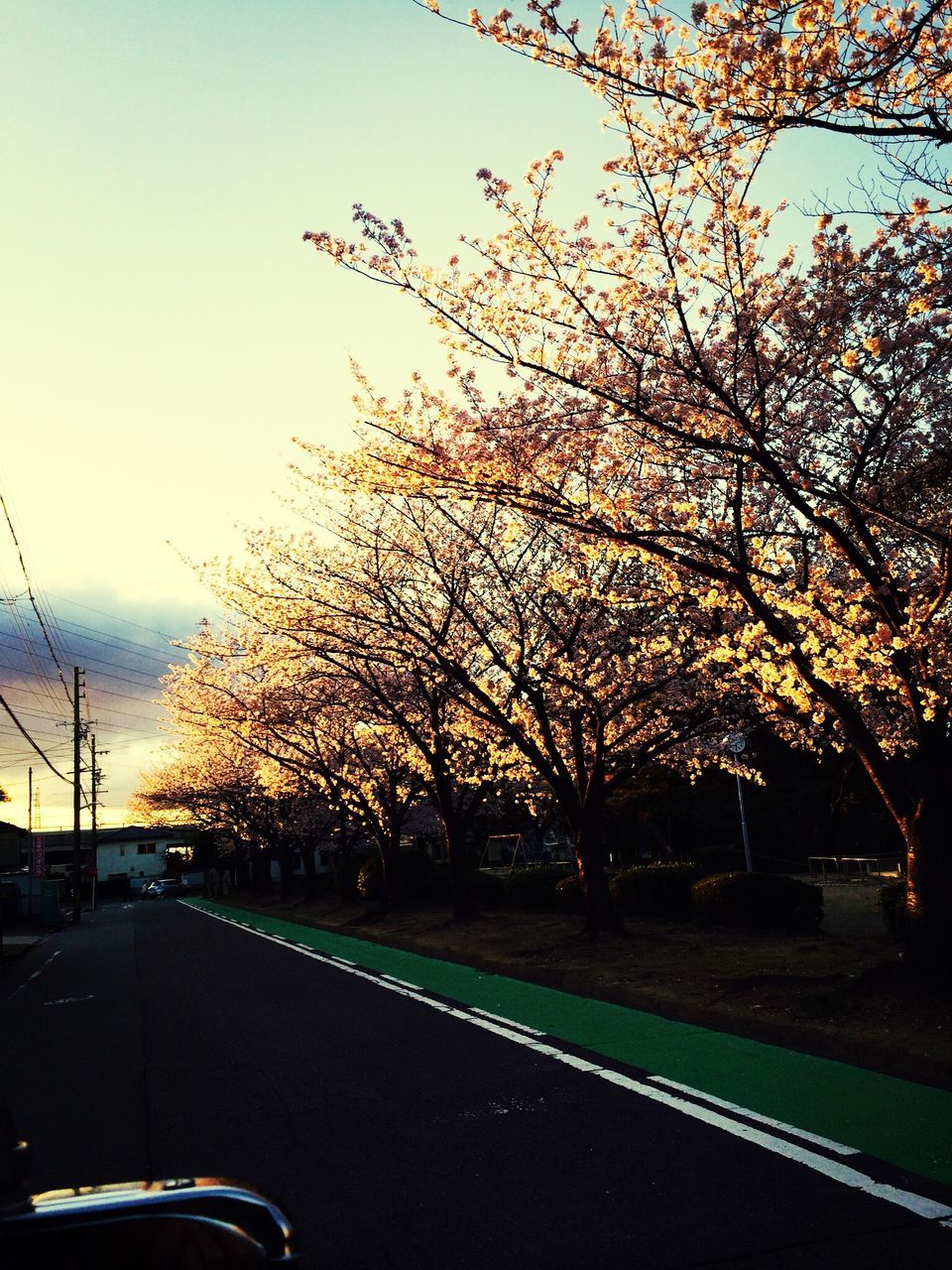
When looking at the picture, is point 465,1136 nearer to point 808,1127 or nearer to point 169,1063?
point 808,1127

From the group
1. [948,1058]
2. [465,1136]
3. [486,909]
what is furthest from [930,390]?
[486,909]

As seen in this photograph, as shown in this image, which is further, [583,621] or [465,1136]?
[583,621]

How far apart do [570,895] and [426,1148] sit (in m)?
17.9

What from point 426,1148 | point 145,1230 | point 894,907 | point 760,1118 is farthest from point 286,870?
point 145,1230

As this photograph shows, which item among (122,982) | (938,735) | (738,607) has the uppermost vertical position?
(738,607)

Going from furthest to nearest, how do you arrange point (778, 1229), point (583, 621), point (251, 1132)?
1. point (583, 621)
2. point (251, 1132)
3. point (778, 1229)

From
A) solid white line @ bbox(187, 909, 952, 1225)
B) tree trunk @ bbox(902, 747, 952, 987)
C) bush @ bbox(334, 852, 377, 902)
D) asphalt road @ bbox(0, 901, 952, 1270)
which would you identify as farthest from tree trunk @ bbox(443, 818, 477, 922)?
tree trunk @ bbox(902, 747, 952, 987)

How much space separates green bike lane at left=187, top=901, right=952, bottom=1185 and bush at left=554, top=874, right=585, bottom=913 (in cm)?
987

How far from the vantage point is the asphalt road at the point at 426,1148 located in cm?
466

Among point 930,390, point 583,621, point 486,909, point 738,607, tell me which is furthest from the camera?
point 486,909

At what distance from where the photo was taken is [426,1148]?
636 cm

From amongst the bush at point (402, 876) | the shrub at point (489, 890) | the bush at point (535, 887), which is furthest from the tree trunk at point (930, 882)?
the bush at point (402, 876)

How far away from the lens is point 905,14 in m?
6.55

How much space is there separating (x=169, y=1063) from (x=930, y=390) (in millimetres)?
11042
